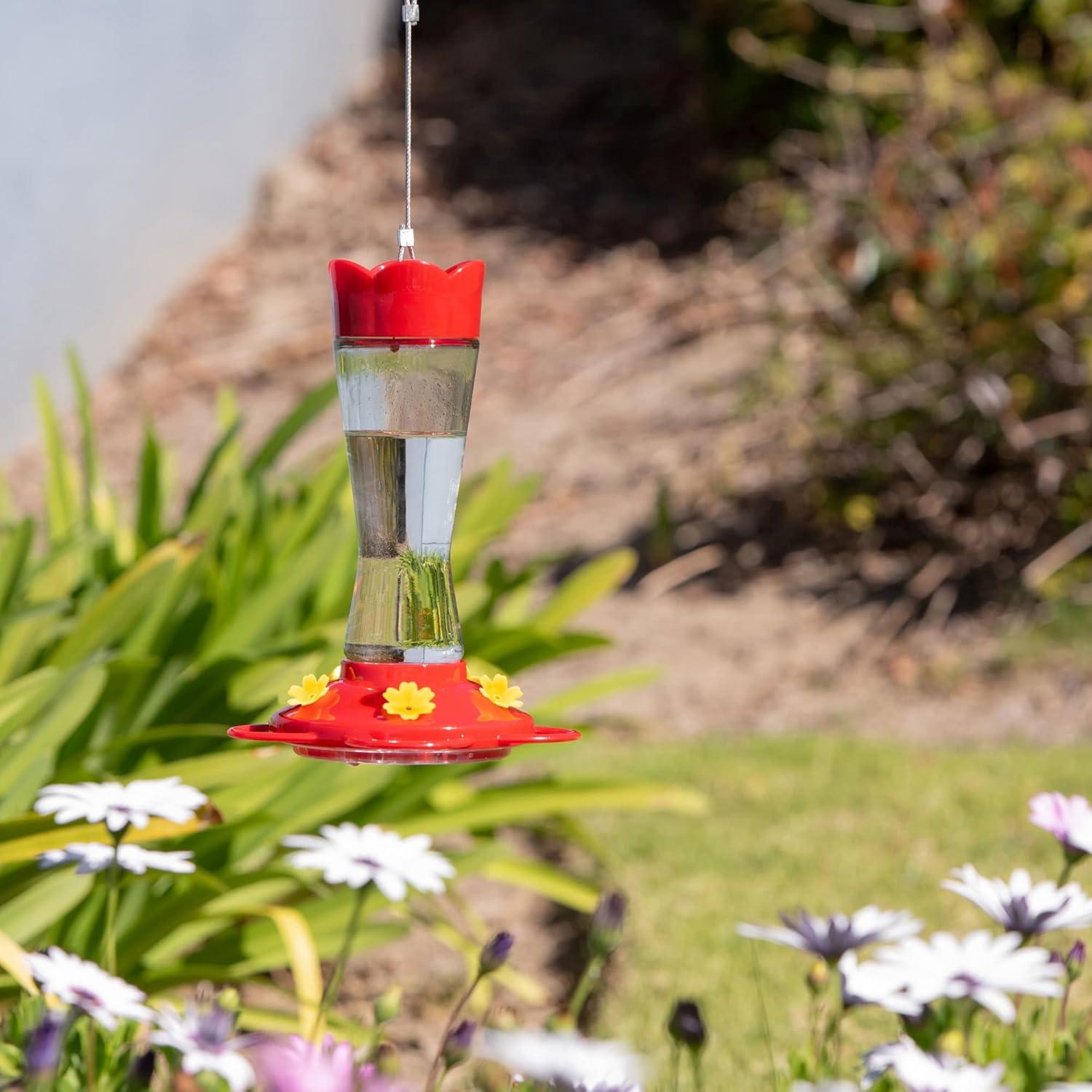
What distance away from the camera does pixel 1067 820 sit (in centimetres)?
153

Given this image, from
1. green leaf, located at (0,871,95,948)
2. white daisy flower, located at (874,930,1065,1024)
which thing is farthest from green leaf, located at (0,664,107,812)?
white daisy flower, located at (874,930,1065,1024)

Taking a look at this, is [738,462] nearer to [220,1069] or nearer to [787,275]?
[787,275]

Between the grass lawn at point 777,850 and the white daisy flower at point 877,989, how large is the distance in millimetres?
857

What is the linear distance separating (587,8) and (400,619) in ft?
37.3

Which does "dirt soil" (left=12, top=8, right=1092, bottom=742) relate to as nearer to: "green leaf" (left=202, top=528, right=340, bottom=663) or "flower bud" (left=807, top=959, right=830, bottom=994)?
"green leaf" (left=202, top=528, right=340, bottom=663)

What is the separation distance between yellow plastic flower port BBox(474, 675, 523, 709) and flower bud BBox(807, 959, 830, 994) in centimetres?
44

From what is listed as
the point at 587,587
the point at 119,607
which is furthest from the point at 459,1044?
the point at 587,587

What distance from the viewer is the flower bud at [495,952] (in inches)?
52.3

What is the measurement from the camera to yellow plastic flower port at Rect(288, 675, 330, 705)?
1240 mm

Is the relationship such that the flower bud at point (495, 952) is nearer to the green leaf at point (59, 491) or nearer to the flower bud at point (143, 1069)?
the flower bud at point (143, 1069)

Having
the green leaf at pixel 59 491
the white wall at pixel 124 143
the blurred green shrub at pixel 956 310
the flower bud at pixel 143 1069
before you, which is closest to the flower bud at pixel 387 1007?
the flower bud at pixel 143 1069

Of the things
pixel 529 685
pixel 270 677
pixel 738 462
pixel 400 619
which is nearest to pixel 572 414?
pixel 738 462

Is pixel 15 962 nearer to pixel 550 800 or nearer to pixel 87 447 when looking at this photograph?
pixel 550 800

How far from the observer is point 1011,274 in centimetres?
531
